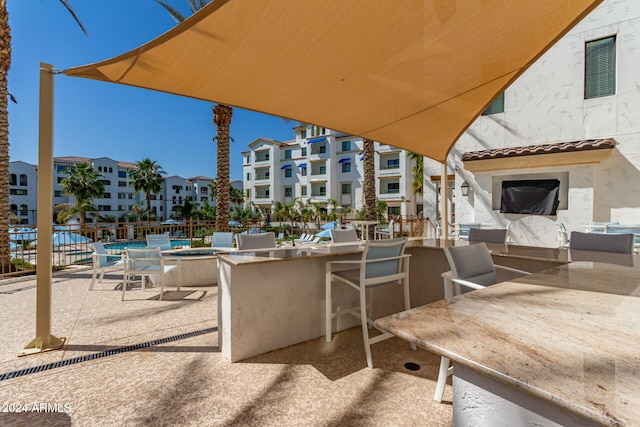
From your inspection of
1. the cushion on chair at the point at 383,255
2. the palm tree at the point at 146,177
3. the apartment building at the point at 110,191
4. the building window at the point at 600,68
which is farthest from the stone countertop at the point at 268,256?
the palm tree at the point at 146,177

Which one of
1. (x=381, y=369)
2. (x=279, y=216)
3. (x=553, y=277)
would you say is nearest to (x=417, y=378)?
(x=381, y=369)

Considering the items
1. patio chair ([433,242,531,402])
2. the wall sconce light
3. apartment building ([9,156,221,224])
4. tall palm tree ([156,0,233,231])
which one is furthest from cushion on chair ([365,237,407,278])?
apartment building ([9,156,221,224])

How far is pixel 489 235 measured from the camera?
11.7ft

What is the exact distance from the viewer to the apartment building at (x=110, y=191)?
31.0 meters

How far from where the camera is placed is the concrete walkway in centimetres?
186

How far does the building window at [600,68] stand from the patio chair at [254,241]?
894cm

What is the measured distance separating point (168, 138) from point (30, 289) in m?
33.1

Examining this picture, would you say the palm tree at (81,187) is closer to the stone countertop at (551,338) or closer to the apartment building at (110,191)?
the apartment building at (110,191)

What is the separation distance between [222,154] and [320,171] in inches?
860

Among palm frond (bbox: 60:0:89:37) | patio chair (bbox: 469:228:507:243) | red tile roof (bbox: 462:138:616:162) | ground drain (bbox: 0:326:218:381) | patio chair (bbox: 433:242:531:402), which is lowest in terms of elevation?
ground drain (bbox: 0:326:218:381)

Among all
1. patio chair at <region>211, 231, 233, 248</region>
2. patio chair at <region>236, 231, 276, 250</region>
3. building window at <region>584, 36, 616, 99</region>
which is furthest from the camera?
building window at <region>584, 36, 616, 99</region>

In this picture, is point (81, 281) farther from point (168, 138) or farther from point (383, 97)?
point (168, 138)

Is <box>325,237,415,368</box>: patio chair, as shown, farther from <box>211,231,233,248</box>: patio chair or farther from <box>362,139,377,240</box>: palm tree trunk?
<box>362,139,377,240</box>: palm tree trunk

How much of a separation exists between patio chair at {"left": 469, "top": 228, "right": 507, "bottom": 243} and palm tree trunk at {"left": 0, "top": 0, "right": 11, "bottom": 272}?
28.5 feet
